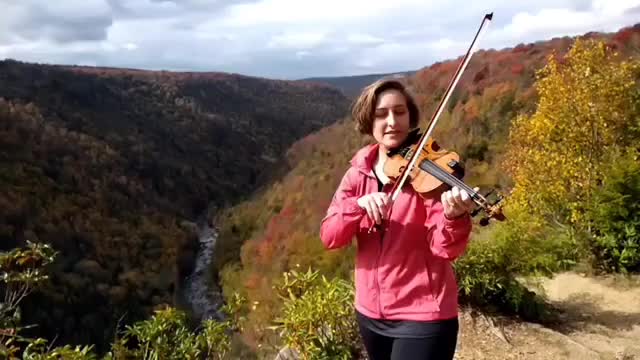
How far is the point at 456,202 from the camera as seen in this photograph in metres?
1.67

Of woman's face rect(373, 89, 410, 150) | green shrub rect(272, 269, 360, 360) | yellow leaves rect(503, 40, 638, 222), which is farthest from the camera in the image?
yellow leaves rect(503, 40, 638, 222)

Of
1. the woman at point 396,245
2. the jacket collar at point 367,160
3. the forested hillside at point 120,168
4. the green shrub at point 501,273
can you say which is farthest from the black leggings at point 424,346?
the forested hillside at point 120,168

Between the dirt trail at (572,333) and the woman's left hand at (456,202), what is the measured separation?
3.29 metres

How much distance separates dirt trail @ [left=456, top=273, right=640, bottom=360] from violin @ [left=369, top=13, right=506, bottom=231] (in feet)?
10.0

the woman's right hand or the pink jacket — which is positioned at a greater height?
the woman's right hand

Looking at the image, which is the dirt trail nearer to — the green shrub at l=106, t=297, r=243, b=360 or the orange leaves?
the green shrub at l=106, t=297, r=243, b=360

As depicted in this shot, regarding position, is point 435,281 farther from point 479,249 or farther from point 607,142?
point 607,142

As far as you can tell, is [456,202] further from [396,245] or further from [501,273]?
[501,273]

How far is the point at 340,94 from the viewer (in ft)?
429

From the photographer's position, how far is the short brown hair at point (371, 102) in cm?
202

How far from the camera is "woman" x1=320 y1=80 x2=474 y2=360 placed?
1869 mm

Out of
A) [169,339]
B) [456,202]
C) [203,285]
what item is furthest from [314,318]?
[203,285]

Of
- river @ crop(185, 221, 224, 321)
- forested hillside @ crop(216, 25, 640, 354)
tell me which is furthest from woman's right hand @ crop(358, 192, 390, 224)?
river @ crop(185, 221, 224, 321)

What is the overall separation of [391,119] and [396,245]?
0.42 meters
